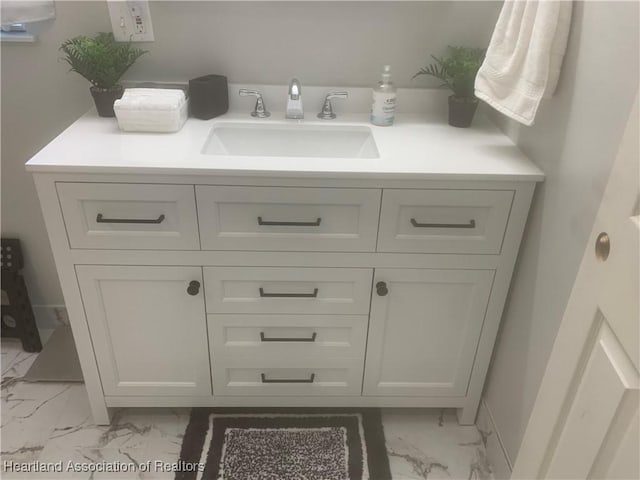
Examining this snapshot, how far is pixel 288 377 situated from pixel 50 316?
1.01m

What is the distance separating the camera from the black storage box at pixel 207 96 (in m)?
Result: 1.43

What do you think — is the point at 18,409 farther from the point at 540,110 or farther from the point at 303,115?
the point at 540,110

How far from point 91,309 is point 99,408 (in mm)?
378

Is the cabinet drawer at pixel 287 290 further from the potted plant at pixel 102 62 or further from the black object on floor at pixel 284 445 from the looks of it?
the potted plant at pixel 102 62

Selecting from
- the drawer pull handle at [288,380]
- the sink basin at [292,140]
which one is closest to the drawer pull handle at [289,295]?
the drawer pull handle at [288,380]

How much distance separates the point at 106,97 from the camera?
4.67ft

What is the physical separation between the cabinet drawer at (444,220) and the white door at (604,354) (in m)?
0.36

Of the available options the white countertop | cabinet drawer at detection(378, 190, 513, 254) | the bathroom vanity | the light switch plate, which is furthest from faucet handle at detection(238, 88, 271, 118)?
cabinet drawer at detection(378, 190, 513, 254)

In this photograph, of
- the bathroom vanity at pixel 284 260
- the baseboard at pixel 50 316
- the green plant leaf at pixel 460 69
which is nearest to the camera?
the bathroom vanity at pixel 284 260

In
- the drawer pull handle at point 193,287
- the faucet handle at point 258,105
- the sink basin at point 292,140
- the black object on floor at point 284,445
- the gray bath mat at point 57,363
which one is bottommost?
the black object on floor at point 284,445

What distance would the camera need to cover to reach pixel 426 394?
1532 mm

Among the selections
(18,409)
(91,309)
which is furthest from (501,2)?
(18,409)

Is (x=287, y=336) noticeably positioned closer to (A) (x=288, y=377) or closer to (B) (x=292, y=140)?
(A) (x=288, y=377)

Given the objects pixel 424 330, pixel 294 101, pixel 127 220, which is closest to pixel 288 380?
pixel 424 330
